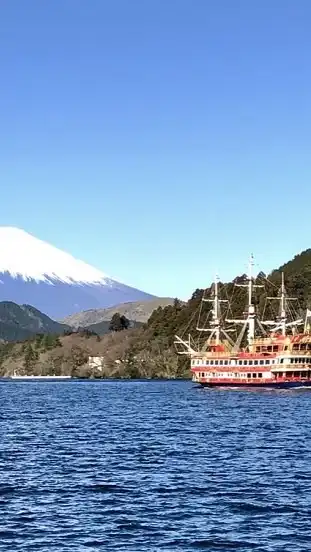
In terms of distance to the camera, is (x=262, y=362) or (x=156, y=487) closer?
(x=156, y=487)

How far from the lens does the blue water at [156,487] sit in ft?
117

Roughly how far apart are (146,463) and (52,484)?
995 centimetres

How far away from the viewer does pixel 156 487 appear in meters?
46.9

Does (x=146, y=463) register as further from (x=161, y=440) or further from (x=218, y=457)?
(x=161, y=440)

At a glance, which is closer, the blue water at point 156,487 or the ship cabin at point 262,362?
the blue water at point 156,487

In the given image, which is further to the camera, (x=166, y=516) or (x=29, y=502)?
(x=29, y=502)

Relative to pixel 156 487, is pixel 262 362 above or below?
above

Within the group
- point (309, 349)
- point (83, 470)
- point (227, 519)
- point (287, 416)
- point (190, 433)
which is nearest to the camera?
point (227, 519)

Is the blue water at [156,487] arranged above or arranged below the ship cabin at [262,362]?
below

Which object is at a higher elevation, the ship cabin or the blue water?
the ship cabin

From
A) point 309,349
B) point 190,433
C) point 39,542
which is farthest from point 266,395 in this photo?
point 39,542

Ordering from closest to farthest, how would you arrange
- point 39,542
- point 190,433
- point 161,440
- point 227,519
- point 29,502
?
point 39,542, point 227,519, point 29,502, point 161,440, point 190,433

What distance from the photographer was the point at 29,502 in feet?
140

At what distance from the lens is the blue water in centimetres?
3566
